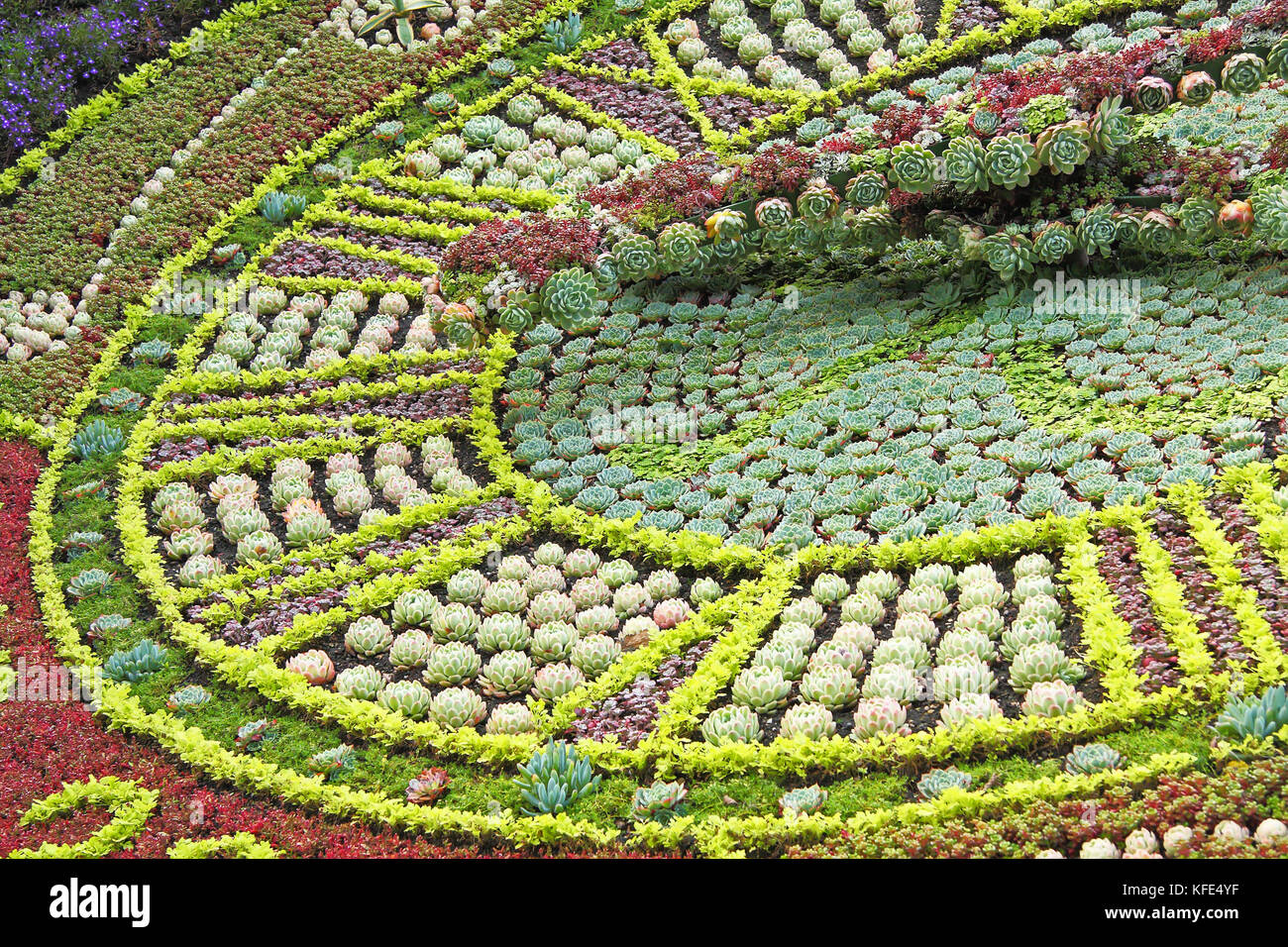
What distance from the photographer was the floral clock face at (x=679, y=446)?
18.7 ft

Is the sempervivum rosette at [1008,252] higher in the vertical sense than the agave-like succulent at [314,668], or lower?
higher

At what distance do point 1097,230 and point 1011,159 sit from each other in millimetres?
693

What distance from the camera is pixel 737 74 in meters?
11.4

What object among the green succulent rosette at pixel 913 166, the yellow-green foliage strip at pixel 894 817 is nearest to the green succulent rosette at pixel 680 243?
the green succulent rosette at pixel 913 166

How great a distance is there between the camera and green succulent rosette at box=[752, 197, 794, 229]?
327 inches

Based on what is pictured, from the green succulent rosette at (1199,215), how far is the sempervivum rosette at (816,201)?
2.13 metres

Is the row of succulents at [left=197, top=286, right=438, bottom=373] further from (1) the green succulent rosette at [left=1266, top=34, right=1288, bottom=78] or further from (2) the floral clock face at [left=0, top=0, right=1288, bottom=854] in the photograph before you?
(1) the green succulent rosette at [left=1266, top=34, right=1288, bottom=78]

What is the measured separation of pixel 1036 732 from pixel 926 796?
0.56 meters

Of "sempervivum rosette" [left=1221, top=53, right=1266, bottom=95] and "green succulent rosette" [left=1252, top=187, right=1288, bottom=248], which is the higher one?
"sempervivum rosette" [left=1221, top=53, right=1266, bottom=95]

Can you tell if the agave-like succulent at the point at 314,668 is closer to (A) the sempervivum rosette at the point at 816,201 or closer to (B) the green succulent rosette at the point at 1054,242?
(A) the sempervivum rosette at the point at 816,201

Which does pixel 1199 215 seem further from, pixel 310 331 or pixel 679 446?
pixel 310 331

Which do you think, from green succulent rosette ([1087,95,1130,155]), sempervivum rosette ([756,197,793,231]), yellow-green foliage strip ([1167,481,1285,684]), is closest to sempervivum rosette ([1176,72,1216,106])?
green succulent rosette ([1087,95,1130,155])

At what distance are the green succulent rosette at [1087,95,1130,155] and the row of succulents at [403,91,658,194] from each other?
3.47 m

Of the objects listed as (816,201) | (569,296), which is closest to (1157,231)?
(816,201)
